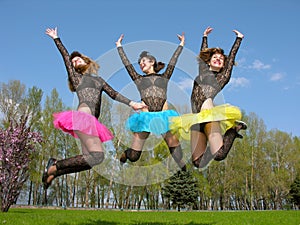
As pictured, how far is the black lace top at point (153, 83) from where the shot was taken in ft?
20.8

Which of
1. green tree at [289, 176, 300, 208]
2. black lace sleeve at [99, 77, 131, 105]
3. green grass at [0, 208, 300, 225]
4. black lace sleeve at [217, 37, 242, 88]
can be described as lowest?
green grass at [0, 208, 300, 225]

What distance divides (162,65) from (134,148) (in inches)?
75.3

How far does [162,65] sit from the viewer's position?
693cm

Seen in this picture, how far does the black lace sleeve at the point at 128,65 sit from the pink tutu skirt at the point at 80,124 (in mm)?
1221

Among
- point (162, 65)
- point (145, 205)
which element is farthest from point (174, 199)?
point (162, 65)

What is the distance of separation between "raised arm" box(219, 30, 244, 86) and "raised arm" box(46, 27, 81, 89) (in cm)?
274

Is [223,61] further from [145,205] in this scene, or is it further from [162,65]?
[145,205]

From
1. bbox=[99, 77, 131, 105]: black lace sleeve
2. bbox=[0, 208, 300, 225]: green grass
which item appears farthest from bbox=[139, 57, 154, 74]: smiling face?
bbox=[0, 208, 300, 225]: green grass

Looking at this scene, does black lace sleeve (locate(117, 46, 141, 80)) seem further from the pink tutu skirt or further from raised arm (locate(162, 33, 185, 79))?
the pink tutu skirt

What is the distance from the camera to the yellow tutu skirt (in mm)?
5777

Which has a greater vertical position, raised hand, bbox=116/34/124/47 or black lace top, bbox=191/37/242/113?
raised hand, bbox=116/34/124/47

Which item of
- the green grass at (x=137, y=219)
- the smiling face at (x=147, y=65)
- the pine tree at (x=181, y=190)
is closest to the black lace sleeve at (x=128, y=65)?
the smiling face at (x=147, y=65)

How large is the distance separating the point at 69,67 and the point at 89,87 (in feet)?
1.95

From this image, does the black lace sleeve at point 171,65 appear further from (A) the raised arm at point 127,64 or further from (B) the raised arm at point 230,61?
(B) the raised arm at point 230,61
